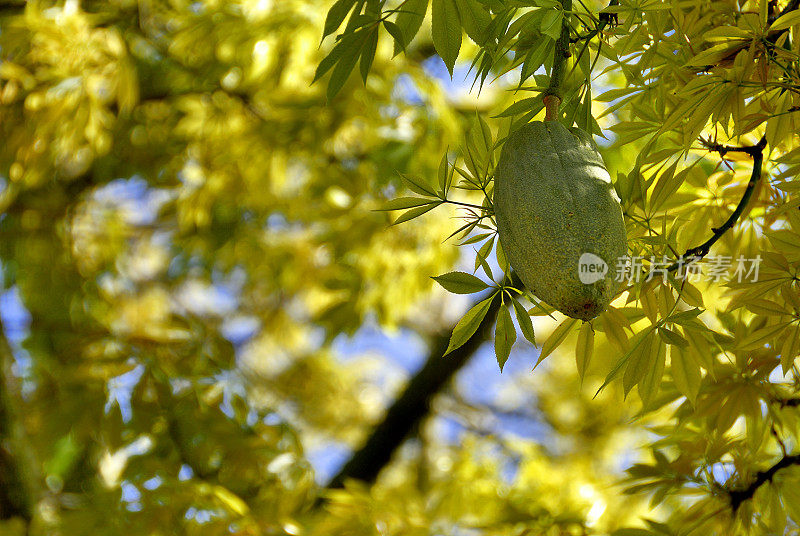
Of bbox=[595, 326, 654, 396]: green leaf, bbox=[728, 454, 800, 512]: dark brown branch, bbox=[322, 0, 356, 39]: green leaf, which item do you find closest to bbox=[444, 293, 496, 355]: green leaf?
bbox=[595, 326, 654, 396]: green leaf

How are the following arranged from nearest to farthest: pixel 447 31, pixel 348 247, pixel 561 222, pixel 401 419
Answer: pixel 561 222
pixel 447 31
pixel 348 247
pixel 401 419

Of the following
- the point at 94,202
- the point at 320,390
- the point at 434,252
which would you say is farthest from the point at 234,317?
the point at 434,252

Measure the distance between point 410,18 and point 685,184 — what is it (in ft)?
1.30

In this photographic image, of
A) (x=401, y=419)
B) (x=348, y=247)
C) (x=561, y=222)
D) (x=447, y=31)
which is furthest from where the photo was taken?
(x=401, y=419)

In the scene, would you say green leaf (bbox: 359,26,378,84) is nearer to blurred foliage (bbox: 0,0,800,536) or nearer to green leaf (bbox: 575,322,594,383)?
blurred foliage (bbox: 0,0,800,536)

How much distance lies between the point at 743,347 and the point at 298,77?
118 centimetres

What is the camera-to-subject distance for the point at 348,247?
1.66 meters

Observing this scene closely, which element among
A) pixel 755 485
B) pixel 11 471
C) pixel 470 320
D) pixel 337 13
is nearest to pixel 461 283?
pixel 470 320

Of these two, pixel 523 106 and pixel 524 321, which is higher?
pixel 523 106

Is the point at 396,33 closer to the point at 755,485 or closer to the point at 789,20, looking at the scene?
the point at 789,20

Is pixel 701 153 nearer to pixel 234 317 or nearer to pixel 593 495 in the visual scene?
pixel 593 495

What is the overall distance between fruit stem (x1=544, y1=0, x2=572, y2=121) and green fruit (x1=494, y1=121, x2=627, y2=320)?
4 cm

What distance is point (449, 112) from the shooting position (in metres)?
1.63

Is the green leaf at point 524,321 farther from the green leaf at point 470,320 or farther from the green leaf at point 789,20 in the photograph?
the green leaf at point 789,20
